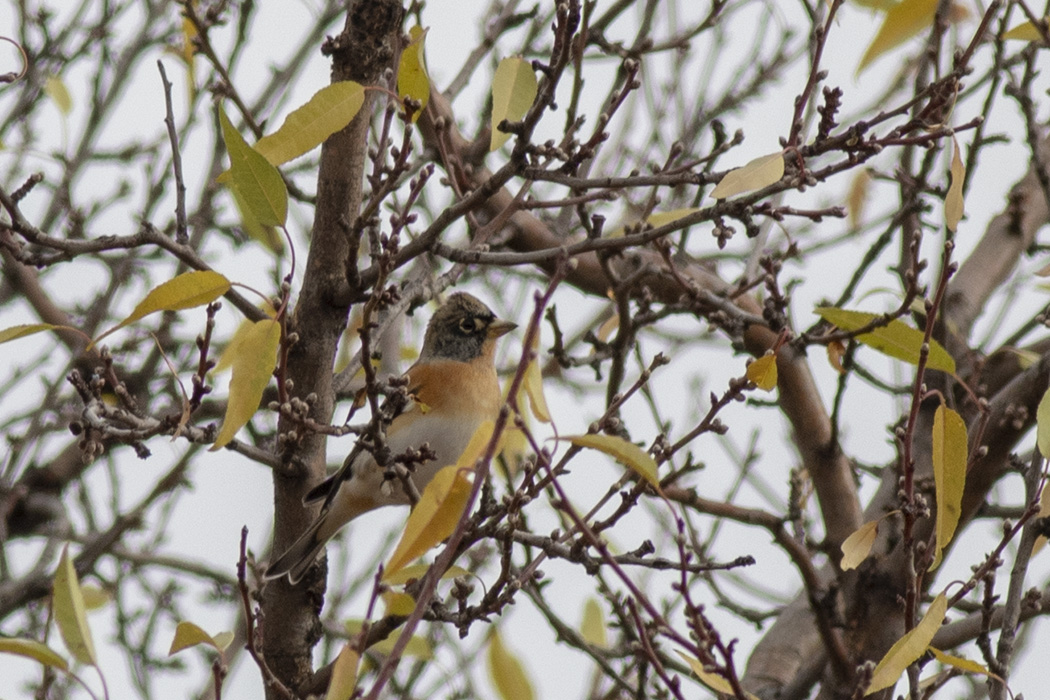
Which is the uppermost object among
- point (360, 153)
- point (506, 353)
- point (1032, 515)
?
point (506, 353)

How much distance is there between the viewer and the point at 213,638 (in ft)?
8.29

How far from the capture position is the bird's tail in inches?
133

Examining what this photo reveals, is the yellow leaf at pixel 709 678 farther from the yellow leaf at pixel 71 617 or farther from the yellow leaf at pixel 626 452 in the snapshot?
the yellow leaf at pixel 71 617

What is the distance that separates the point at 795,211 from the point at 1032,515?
0.91m

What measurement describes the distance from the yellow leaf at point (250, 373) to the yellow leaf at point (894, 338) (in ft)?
4.31

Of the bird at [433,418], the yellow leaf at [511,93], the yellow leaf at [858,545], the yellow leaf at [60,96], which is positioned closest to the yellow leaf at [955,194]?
the yellow leaf at [858,545]

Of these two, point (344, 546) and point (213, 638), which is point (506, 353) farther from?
point (213, 638)

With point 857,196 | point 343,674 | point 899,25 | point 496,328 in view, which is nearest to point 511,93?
point 899,25

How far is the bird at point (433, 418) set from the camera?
3.48 m

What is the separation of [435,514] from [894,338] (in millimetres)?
1323

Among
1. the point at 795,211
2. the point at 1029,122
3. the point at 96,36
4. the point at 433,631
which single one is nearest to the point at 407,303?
the point at 795,211

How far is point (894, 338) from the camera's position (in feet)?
9.29

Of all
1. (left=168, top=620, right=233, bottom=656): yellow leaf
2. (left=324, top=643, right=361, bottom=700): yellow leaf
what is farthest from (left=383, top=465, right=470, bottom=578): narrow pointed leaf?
(left=168, top=620, right=233, bottom=656): yellow leaf

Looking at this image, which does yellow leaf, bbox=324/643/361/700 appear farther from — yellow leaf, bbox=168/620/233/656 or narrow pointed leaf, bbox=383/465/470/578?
yellow leaf, bbox=168/620/233/656
